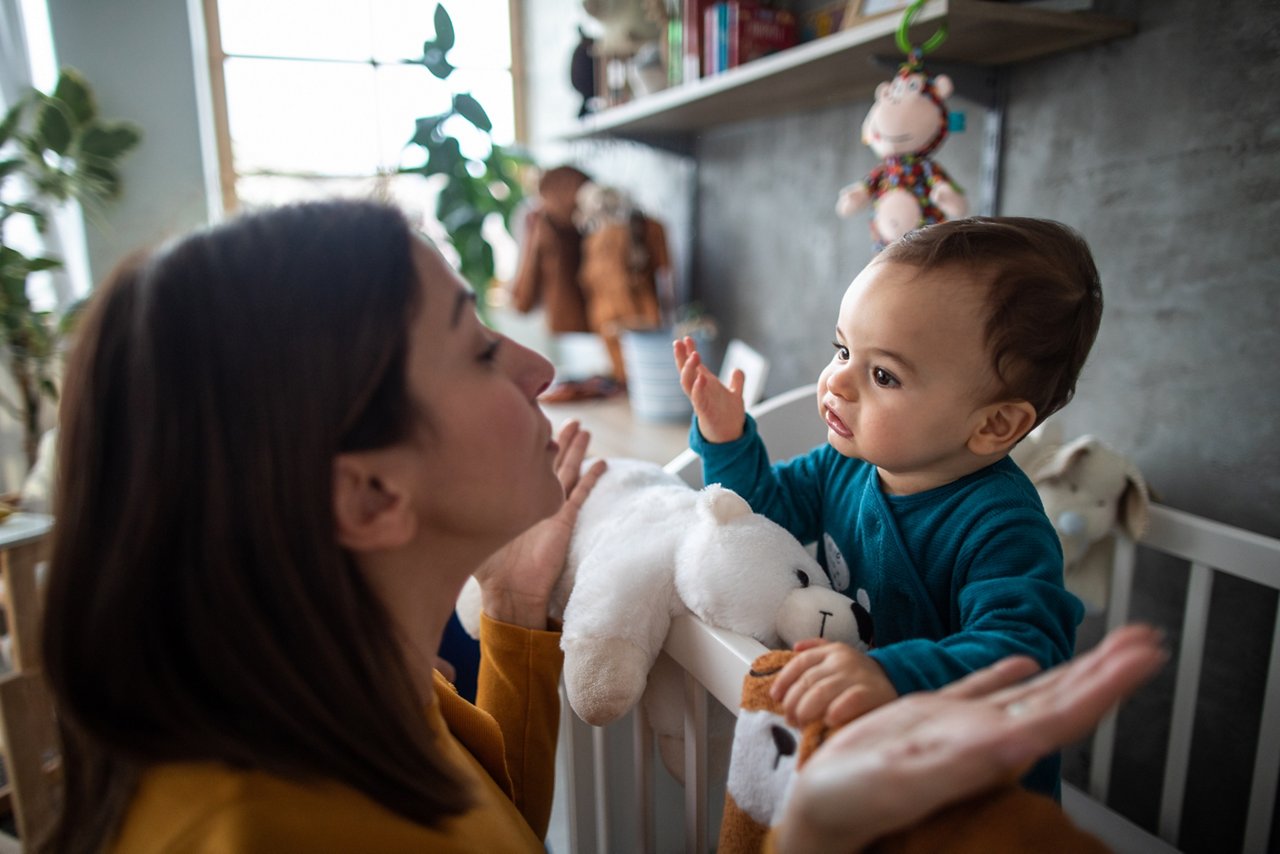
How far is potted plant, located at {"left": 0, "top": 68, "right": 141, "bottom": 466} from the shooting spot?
193cm

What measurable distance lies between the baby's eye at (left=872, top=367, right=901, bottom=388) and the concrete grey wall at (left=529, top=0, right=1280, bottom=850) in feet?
2.03

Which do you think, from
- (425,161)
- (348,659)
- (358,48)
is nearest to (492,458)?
(348,659)

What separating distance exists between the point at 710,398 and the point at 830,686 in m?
0.39

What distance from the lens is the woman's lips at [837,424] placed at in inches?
28.7

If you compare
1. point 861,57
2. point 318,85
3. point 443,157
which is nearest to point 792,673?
point 861,57

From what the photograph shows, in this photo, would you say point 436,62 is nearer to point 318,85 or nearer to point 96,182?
point 96,182

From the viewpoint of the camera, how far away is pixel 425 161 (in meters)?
2.07

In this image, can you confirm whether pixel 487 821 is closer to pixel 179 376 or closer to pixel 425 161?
pixel 179 376

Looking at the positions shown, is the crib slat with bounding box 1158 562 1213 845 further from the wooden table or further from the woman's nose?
the wooden table

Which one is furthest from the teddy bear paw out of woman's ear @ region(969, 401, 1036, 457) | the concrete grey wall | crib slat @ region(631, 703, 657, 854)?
the concrete grey wall

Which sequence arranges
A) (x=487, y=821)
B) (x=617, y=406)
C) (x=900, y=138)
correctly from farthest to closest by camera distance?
(x=617, y=406) → (x=900, y=138) → (x=487, y=821)

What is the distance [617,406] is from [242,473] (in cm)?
187

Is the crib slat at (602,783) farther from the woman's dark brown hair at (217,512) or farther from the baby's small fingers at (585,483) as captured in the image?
the woman's dark brown hair at (217,512)

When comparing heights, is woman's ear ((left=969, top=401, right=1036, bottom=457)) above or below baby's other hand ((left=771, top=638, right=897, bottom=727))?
above
